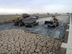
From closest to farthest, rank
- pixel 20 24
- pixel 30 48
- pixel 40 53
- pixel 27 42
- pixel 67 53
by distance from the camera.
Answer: pixel 67 53
pixel 40 53
pixel 30 48
pixel 27 42
pixel 20 24

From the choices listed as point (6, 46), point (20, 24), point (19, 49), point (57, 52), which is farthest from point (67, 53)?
point (20, 24)

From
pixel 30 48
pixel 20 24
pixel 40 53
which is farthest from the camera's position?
pixel 20 24

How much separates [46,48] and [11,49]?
287cm

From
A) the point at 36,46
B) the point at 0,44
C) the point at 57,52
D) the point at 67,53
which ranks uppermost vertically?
the point at 67,53

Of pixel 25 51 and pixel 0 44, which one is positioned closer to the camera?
pixel 25 51

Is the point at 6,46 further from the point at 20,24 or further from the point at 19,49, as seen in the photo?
the point at 20,24

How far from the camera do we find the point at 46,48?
18.7 ft

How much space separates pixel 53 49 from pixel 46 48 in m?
0.60

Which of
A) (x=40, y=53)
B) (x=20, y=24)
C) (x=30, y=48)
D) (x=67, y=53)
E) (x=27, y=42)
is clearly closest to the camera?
(x=67, y=53)

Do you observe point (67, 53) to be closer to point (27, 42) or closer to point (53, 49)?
point (53, 49)

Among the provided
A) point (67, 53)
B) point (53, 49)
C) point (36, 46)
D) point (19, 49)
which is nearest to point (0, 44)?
point (19, 49)

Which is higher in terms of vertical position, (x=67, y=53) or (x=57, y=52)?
(x=67, y=53)

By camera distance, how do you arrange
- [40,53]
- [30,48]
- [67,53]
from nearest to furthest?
[67,53], [40,53], [30,48]

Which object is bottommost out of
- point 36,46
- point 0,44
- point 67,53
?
point 36,46
